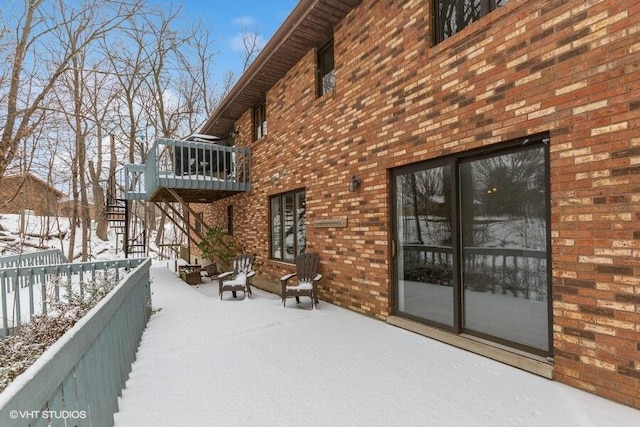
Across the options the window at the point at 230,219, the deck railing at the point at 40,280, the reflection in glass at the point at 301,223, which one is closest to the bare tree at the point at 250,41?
the window at the point at 230,219

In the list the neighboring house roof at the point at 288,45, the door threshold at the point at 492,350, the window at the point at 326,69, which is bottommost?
the door threshold at the point at 492,350

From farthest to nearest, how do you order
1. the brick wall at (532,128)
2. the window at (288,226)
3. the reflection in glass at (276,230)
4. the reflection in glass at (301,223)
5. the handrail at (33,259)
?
1. the handrail at (33,259)
2. the reflection in glass at (276,230)
3. the window at (288,226)
4. the reflection in glass at (301,223)
5. the brick wall at (532,128)

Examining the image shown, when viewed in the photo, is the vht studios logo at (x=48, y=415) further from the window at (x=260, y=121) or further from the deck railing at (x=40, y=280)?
the window at (x=260, y=121)

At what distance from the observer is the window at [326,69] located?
6746mm

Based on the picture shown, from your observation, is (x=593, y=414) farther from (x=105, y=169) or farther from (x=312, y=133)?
(x=105, y=169)

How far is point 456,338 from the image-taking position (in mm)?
4020

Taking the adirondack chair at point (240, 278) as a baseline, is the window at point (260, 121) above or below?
above

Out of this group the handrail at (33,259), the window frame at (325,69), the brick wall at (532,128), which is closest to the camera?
the brick wall at (532,128)

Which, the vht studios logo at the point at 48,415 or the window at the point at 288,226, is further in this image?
the window at the point at 288,226

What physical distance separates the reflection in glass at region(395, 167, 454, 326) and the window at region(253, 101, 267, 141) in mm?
5886

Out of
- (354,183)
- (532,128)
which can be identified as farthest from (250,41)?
(532,128)

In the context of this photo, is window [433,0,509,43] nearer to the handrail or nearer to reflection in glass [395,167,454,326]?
reflection in glass [395,167,454,326]

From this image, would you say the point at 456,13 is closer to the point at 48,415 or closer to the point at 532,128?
the point at 532,128

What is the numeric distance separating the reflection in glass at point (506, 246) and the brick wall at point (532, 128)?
268 millimetres
